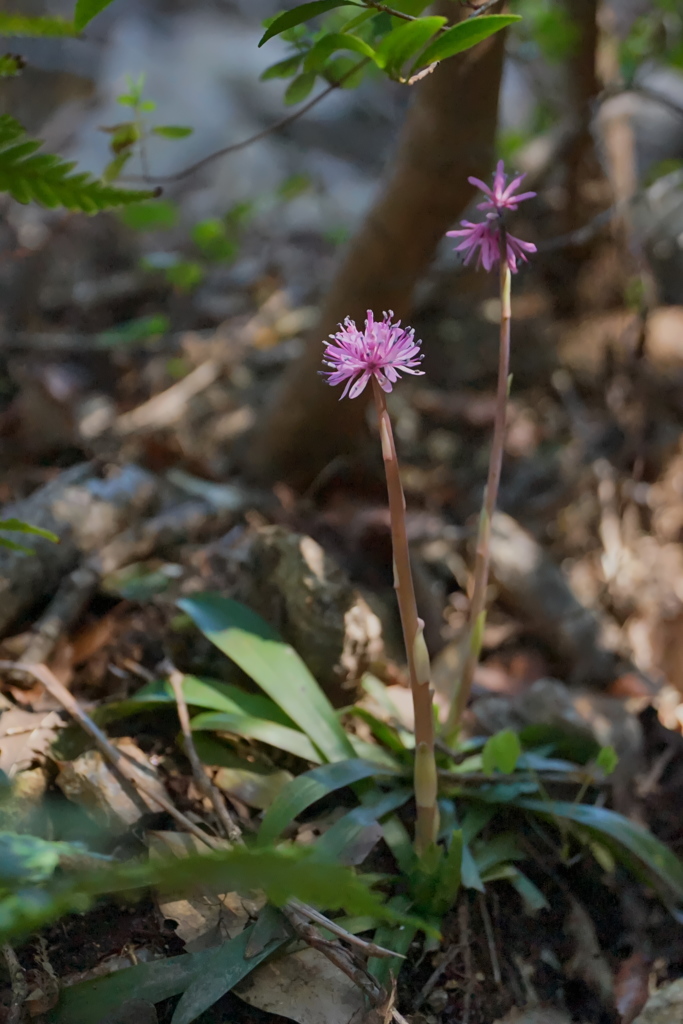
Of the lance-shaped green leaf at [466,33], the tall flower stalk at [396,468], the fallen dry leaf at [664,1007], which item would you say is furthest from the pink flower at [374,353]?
the fallen dry leaf at [664,1007]

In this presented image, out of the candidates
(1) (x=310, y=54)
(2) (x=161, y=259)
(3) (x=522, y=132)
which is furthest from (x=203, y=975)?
(3) (x=522, y=132)

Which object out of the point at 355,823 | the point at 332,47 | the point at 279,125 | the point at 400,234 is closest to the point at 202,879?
the point at 355,823

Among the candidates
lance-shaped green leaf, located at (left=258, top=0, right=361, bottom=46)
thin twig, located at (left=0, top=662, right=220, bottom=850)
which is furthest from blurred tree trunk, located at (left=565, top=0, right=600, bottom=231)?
thin twig, located at (left=0, top=662, right=220, bottom=850)

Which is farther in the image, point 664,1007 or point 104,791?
point 104,791

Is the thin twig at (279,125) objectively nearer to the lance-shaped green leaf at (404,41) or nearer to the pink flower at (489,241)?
the lance-shaped green leaf at (404,41)

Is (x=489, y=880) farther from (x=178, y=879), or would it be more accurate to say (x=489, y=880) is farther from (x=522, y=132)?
(x=522, y=132)

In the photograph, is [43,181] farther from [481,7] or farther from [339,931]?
[339,931]

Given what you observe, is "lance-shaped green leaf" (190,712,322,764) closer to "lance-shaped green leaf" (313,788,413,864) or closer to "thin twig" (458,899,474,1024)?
"lance-shaped green leaf" (313,788,413,864)
